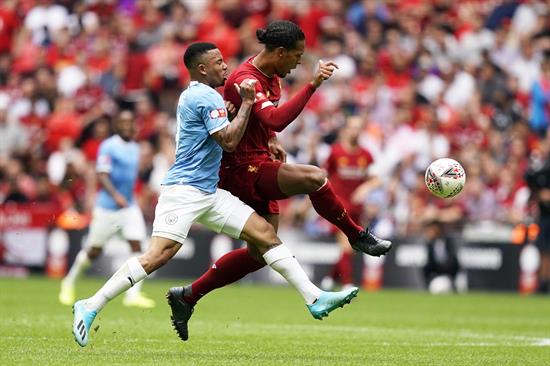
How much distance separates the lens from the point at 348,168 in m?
19.4

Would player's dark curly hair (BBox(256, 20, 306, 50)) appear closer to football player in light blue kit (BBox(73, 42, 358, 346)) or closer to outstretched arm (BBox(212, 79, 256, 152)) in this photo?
football player in light blue kit (BBox(73, 42, 358, 346))

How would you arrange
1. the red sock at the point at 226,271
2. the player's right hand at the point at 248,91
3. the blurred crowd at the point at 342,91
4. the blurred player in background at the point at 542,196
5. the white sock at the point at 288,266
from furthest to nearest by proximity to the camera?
the blurred crowd at the point at 342,91
the blurred player in background at the point at 542,196
the red sock at the point at 226,271
the white sock at the point at 288,266
the player's right hand at the point at 248,91

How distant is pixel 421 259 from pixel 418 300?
281 centimetres

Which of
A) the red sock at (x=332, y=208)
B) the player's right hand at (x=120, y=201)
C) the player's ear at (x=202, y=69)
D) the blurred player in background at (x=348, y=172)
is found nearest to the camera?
the player's ear at (x=202, y=69)

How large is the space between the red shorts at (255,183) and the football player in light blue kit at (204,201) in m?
0.20

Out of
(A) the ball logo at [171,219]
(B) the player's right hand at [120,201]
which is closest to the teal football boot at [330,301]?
(A) the ball logo at [171,219]

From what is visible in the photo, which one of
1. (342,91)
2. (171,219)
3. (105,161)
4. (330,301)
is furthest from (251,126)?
(342,91)

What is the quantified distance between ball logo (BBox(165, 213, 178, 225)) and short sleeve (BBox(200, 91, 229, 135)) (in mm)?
739

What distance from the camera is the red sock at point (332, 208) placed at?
10.4 metres

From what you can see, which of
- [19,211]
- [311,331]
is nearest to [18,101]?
[19,211]

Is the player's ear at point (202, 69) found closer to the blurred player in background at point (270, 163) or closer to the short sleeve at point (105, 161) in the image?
the blurred player in background at point (270, 163)

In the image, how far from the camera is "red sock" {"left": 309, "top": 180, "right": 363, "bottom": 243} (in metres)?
10.4

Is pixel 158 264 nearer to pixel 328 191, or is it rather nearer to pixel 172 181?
pixel 172 181

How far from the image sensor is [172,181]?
10188mm
